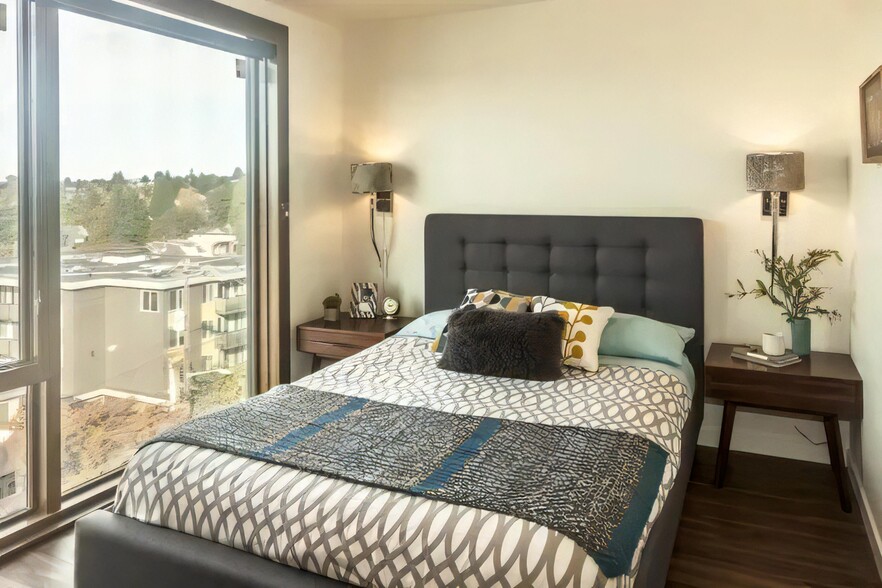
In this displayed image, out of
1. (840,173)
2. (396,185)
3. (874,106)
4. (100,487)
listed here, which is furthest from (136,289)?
(840,173)

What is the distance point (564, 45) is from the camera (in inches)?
148

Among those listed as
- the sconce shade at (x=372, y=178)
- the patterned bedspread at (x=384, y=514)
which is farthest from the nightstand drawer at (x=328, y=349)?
the patterned bedspread at (x=384, y=514)

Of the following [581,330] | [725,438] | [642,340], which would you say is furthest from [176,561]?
[725,438]

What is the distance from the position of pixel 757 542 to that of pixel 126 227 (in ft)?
9.65

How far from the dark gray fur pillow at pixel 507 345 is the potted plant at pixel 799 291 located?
43.6 inches

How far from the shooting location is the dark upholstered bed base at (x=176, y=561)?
6.05ft

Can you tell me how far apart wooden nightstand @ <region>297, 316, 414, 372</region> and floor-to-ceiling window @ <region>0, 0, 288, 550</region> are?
0.51 feet

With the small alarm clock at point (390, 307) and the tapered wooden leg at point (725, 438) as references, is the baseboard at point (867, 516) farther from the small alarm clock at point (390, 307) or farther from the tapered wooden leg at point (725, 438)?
the small alarm clock at point (390, 307)

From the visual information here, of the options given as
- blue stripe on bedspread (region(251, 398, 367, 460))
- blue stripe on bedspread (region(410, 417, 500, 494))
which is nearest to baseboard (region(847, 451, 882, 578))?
blue stripe on bedspread (region(410, 417, 500, 494))

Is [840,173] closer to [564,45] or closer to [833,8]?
[833,8]

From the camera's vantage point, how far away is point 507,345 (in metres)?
2.96

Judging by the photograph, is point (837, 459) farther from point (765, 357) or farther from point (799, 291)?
point (799, 291)

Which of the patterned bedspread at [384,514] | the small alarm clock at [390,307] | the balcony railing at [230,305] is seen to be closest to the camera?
the patterned bedspread at [384,514]

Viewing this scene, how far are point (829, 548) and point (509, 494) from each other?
1572mm
